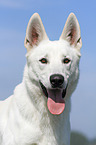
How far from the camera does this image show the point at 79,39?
638cm

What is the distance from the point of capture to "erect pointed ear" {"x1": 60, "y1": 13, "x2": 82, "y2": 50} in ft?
20.2

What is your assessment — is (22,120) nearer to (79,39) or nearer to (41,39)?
(41,39)

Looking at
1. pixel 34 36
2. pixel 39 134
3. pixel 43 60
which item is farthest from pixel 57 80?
pixel 34 36

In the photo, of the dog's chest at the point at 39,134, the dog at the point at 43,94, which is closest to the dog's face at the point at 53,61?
the dog at the point at 43,94

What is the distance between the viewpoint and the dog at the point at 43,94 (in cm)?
556

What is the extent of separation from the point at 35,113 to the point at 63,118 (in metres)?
0.64

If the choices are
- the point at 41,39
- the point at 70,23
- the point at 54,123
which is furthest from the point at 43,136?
the point at 70,23

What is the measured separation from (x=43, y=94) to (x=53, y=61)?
725mm

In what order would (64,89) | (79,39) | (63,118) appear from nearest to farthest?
(64,89), (63,118), (79,39)

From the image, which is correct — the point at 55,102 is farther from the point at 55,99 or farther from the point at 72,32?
the point at 72,32

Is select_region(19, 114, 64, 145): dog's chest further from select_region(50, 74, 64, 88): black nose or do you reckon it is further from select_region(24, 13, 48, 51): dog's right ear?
select_region(24, 13, 48, 51): dog's right ear

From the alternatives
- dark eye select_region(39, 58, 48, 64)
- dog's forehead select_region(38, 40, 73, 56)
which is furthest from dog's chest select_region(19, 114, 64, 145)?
dog's forehead select_region(38, 40, 73, 56)

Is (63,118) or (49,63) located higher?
(49,63)

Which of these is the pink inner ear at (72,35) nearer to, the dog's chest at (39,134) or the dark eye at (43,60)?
the dark eye at (43,60)
